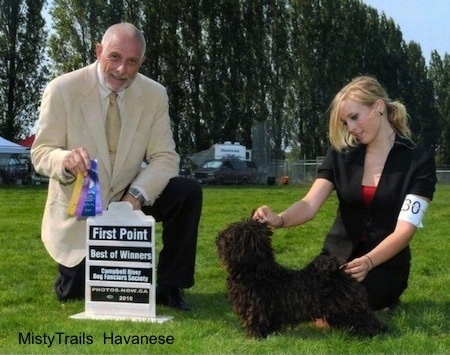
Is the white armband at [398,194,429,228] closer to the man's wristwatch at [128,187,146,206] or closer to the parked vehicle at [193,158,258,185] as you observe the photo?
the man's wristwatch at [128,187,146,206]

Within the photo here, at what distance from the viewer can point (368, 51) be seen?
137 feet

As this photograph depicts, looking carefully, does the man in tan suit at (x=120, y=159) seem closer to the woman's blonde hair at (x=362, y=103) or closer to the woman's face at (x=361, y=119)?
the woman's blonde hair at (x=362, y=103)

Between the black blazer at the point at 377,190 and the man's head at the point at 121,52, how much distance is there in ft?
4.00

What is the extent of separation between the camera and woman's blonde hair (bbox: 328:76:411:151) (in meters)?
3.64

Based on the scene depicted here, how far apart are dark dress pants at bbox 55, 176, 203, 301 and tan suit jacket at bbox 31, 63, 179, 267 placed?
10 centimetres

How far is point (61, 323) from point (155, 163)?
3.56ft

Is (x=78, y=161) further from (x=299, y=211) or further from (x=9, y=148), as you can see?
(x=9, y=148)

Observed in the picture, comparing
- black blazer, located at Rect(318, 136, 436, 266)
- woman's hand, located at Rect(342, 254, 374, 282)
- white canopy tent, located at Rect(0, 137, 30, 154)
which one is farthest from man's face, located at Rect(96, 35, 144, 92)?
white canopy tent, located at Rect(0, 137, 30, 154)

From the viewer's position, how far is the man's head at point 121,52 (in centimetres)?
Result: 379

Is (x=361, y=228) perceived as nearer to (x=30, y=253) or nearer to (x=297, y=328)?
(x=297, y=328)

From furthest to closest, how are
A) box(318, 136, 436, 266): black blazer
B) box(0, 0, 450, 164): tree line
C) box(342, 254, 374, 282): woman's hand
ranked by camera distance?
1. box(0, 0, 450, 164): tree line
2. box(318, 136, 436, 266): black blazer
3. box(342, 254, 374, 282): woman's hand

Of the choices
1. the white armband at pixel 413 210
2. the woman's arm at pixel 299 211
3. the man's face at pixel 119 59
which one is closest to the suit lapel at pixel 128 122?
the man's face at pixel 119 59

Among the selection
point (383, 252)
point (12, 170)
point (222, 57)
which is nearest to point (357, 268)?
point (383, 252)

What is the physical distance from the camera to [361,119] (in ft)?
12.1
